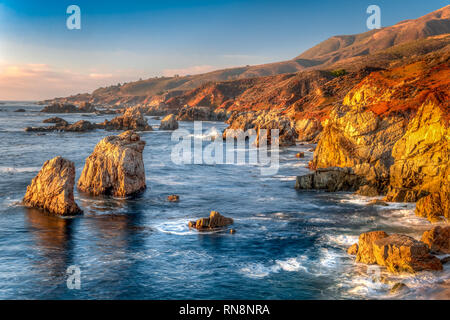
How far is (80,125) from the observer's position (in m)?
107

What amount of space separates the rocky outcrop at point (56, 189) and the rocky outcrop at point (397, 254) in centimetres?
2142

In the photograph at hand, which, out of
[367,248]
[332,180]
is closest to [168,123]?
[332,180]

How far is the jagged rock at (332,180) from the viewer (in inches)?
1603

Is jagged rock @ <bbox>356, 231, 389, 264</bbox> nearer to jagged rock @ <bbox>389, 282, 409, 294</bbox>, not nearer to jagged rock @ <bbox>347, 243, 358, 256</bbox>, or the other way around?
jagged rock @ <bbox>347, 243, 358, 256</bbox>

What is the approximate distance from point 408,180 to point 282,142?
1700 inches

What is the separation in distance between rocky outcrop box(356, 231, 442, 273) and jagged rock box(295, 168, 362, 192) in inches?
696

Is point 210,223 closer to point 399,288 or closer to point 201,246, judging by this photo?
point 201,246

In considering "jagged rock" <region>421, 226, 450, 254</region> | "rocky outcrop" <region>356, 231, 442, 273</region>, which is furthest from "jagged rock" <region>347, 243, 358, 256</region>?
"jagged rock" <region>421, 226, 450, 254</region>

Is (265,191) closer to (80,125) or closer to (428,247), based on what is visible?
(428,247)

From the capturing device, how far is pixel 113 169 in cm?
3769

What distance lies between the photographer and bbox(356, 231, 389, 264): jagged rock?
2253 cm

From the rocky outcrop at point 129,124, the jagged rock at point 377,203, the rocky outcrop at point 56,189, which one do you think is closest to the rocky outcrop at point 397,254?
the jagged rock at point 377,203

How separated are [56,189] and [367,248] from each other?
2300 centimetres

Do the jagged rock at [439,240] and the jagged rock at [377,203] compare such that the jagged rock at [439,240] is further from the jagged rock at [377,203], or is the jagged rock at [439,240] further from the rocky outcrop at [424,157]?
the jagged rock at [377,203]
